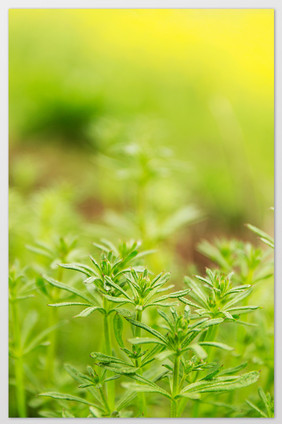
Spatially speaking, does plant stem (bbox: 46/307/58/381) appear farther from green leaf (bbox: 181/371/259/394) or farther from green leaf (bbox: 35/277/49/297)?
green leaf (bbox: 181/371/259/394)

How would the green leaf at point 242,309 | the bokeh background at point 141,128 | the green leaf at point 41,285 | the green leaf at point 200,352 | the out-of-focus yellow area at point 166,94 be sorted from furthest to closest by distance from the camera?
the out-of-focus yellow area at point 166,94 → the bokeh background at point 141,128 → the green leaf at point 41,285 → the green leaf at point 242,309 → the green leaf at point 200,352

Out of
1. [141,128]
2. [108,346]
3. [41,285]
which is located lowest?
[108,346]

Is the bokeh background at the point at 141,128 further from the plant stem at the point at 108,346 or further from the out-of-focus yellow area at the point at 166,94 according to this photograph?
the plant stem at the point at 108,346

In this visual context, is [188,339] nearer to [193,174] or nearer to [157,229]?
[157,229]

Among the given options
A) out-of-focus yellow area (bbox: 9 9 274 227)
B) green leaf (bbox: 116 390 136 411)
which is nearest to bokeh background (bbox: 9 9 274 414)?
out-of-focus yellow area (bbox: 9 9 274 227)

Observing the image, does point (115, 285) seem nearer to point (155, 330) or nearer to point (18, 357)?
point (155, 330)

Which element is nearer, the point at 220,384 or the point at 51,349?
the point at 220,384

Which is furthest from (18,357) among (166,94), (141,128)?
(166,94)

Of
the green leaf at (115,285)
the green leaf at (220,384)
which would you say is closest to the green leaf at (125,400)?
the green leaf at (220,384)
